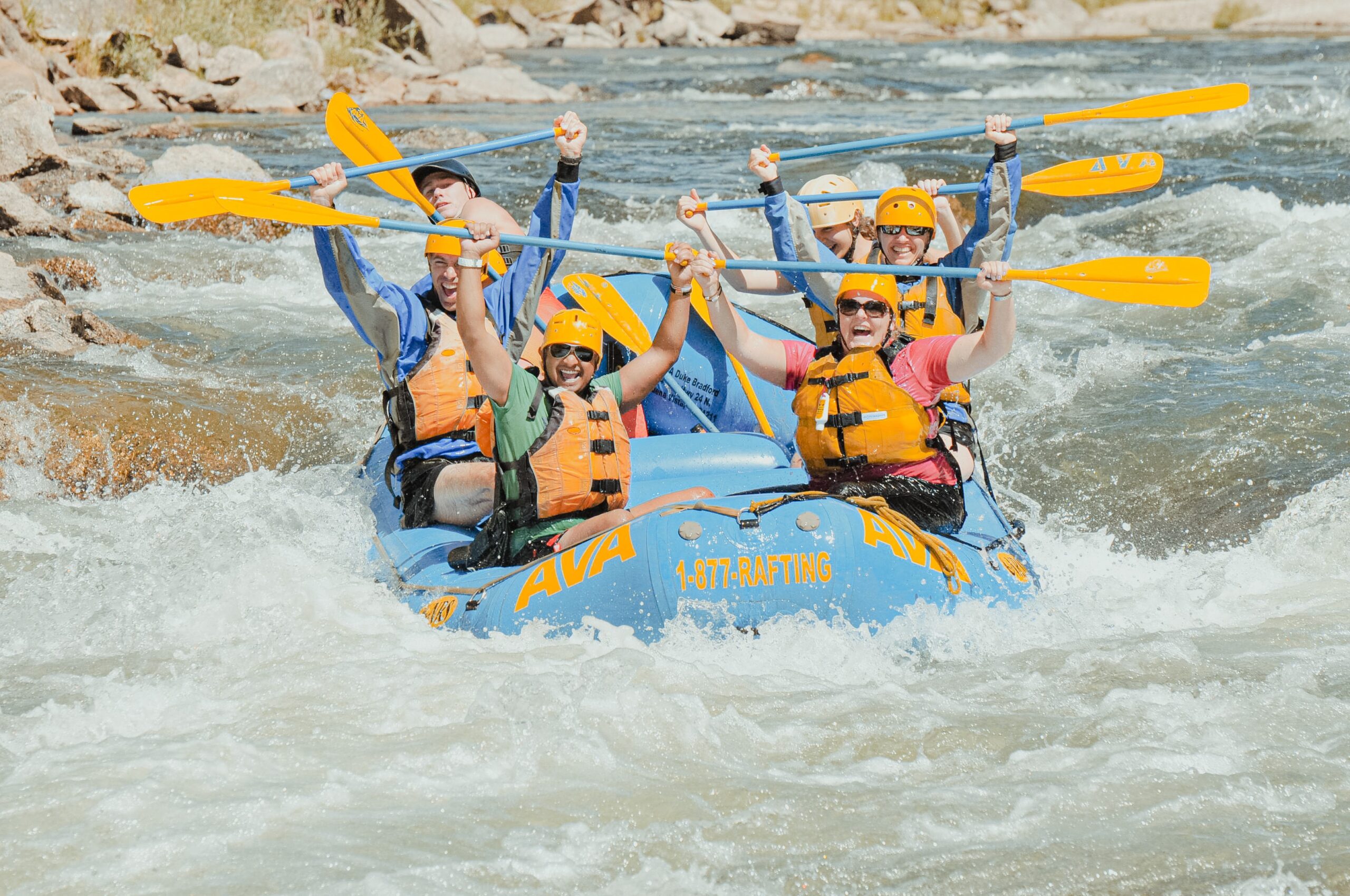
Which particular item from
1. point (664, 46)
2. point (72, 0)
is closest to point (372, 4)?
point (72, 0)

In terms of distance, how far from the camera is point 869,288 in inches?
147

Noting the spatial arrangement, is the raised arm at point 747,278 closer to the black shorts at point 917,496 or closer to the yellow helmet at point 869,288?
the yellow helmet at point 869,288

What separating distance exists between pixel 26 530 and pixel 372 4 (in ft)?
55.6

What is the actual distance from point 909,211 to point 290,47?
15100mm

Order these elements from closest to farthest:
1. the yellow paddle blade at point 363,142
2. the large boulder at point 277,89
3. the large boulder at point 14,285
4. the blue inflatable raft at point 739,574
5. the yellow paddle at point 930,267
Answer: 1. the blue inflatable raft at point 739,574
2. the yellow paddle at point 930,267
3. the yellow paddle blade at point 363,142
4. the large boulder at point 14,285
5. the large boulder at point 277,89

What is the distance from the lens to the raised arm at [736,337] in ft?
12.2

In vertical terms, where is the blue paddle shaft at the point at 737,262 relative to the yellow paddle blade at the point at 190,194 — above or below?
below

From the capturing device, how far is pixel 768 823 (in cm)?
278

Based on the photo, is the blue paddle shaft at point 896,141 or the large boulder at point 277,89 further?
the large boulder at point 277,89

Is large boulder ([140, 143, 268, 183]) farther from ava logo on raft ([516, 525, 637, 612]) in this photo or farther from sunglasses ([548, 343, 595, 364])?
ava logo on raft ([516, 525, 637, 612])

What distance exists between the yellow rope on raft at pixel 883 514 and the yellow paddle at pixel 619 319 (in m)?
1.50

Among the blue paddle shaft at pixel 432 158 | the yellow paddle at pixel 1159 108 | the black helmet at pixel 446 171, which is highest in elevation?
the yellow paddle at pixel 1159 108

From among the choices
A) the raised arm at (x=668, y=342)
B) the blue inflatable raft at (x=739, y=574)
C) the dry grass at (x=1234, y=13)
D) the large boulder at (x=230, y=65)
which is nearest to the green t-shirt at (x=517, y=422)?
the blue inflatable raft at (x=739, y=574)

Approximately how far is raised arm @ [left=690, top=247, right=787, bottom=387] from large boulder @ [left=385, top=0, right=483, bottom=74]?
16.7 meters
